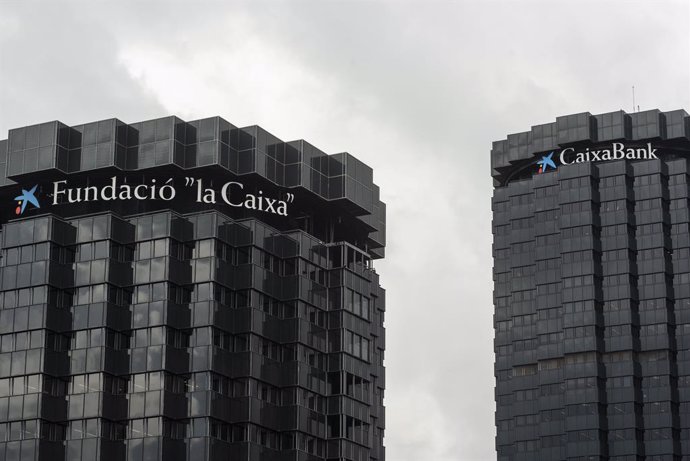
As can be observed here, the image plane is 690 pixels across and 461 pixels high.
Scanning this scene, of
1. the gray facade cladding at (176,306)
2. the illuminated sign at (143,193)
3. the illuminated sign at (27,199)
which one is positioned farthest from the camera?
the illuminated sign at (27,199)

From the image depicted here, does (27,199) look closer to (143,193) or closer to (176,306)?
(143,193)

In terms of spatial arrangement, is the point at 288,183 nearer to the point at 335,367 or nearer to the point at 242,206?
the point at 242,206

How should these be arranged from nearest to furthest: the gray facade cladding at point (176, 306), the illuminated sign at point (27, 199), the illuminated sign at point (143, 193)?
the gray facade cladding at point (176, 306)
the illuminated sign at point (143, 193)
the illuminated sign at point (27, 199)

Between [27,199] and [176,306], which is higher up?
[27,199]

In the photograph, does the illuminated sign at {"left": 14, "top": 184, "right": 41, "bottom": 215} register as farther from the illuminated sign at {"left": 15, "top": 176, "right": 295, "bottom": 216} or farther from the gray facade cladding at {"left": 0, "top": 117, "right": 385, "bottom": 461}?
the gray facade cladding at {"left": 0, "top": 117, "right": 385, "bottom": 461}

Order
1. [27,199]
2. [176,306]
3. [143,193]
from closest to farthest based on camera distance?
[176,306] → [143,193] → [27,199]

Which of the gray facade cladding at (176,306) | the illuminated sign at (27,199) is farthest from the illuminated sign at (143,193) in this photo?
the gray facade cladding at (176,306)

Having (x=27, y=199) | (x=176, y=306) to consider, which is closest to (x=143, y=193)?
(x=27, y=199)

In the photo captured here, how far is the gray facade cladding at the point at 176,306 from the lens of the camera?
17262 centimetres

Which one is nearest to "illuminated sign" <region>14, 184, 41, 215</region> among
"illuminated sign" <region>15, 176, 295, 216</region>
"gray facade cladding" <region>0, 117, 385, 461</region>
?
"illuminated sign" <region>15, 176, 295, 216</region>

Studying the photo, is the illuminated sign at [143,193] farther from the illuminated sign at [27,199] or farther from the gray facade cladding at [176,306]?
the gray facade cladding at [176,306]

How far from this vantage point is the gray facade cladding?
172625mm

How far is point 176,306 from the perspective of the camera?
17700cm

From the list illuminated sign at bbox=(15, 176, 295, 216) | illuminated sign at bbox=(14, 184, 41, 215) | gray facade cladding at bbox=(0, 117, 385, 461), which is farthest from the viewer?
illuminated sign at bbox=(14, 184, 41, 215)
